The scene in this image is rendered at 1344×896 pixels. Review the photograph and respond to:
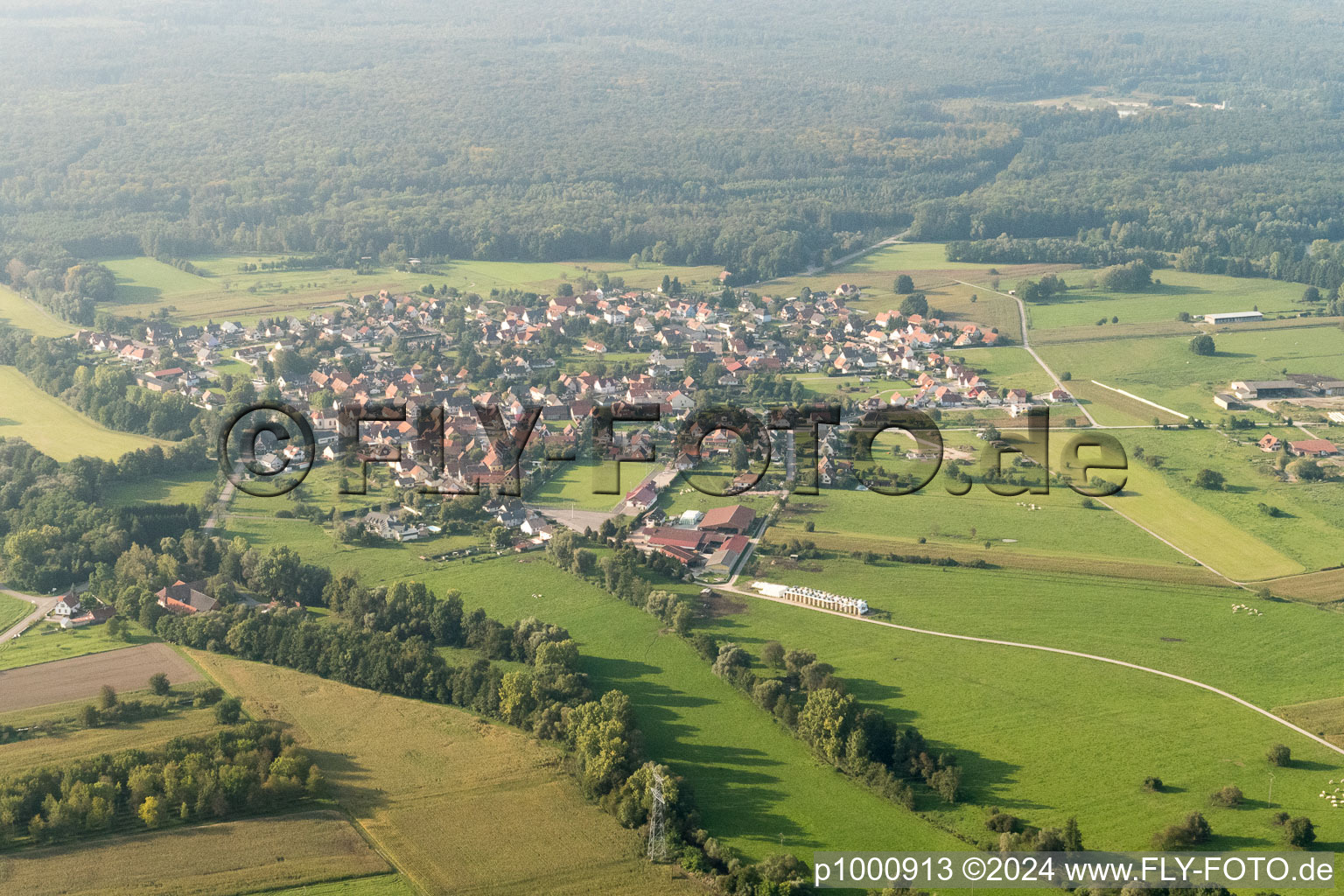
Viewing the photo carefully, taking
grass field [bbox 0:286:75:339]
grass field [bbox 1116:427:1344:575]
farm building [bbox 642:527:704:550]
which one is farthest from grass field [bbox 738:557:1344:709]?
grass field [bbox 0:286:75:339]

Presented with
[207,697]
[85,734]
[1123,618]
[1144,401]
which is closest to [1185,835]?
[1123,618]

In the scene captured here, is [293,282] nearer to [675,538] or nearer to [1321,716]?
[675,538]

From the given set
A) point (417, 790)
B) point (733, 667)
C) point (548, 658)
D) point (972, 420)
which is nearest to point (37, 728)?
point (417, 790)

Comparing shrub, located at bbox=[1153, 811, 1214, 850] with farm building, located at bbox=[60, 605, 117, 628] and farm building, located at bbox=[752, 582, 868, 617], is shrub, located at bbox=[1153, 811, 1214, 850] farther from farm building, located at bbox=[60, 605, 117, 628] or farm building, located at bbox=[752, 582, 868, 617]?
farm building, located at bbox=[60, 605, 117, 628]

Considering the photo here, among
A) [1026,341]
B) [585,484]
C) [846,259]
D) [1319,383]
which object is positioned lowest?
[585,484]

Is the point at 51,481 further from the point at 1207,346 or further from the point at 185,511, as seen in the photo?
the point at 1207,346

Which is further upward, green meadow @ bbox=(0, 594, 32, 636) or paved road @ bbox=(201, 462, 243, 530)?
paved road @ bbox=(201, 462, 243, 530)

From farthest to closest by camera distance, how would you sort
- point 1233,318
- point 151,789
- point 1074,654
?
point 1233,318
point 1074,654
point 151,789

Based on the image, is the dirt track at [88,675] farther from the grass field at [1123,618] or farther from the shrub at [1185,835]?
the shrub at [1185,835]
